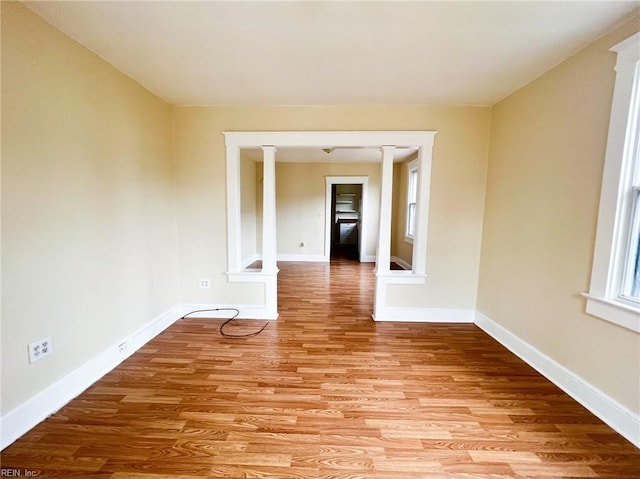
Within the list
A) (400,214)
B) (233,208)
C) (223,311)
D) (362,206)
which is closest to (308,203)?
(362,206)

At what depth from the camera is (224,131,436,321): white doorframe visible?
2.82 m

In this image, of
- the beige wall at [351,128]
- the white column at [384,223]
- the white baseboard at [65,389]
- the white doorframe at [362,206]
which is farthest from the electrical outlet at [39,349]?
the white doorframe at [362,206]

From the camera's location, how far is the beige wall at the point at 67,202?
1425 millimetres

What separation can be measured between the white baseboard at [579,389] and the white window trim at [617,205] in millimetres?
481

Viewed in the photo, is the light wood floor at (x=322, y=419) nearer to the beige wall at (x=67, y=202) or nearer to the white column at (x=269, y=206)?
the beige wall at (x=67, y=202)

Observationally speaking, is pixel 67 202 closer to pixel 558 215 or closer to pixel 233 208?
pixel 233 208

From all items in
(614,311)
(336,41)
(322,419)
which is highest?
(336,41)

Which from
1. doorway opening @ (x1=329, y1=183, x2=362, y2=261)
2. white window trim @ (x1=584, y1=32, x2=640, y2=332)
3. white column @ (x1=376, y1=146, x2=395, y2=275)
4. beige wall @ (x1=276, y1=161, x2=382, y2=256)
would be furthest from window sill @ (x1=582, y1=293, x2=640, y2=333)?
doorway opening @ (x1=329, y1=183, x2=362, y2=261)

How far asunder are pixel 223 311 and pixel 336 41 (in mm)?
2804

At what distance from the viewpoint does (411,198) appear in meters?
5.44

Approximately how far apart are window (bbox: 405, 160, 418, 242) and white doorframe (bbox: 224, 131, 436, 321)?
248 centimetres

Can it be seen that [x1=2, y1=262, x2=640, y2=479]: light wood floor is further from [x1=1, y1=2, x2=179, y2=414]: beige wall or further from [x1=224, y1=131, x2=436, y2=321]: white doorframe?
[x1=224, y1=131, x2=436, y2=321]: white doorframe

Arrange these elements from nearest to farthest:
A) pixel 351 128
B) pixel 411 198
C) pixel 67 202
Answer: pixel 67 202 < pixel 351 128 < pixel 411 198

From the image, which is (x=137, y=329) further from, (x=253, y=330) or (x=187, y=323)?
(x=253, y=330)
